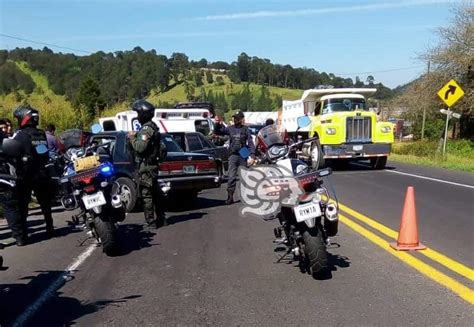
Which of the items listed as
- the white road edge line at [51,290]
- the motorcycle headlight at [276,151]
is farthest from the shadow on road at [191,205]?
the motorcycle headlight at [276,151]

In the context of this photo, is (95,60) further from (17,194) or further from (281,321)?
(281,321)

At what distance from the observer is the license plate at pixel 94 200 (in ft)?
25.0

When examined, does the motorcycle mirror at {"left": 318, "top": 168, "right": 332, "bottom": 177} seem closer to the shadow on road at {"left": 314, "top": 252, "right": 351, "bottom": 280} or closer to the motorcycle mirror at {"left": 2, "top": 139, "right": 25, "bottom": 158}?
the shadow on road at {"left": 314, "top": 252, "right": 351, "bottom": 280}

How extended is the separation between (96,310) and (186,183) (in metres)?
6.21

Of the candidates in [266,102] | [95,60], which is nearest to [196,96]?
[266,102]

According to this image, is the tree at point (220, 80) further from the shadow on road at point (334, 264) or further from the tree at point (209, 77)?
the shadow on road at point (334, 264)

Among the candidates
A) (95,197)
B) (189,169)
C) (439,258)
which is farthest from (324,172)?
(189,169)

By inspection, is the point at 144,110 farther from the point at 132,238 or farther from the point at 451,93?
the point at 451,93

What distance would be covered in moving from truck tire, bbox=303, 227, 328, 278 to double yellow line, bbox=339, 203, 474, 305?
3.54ft

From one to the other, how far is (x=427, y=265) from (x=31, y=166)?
594cm

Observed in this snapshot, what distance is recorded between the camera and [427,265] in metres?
6.43

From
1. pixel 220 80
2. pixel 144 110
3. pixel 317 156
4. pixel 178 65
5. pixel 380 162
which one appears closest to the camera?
pixel 317 156

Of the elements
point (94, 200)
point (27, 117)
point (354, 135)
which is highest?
point (27, 117)

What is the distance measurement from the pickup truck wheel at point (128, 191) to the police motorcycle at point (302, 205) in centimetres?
475
